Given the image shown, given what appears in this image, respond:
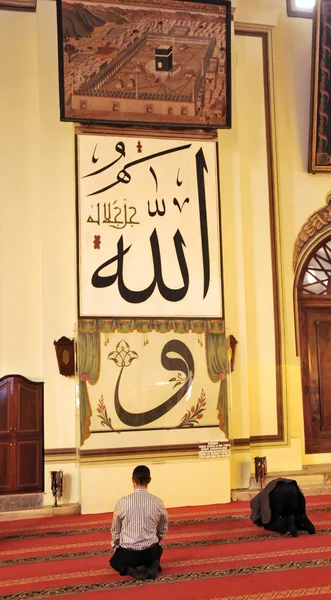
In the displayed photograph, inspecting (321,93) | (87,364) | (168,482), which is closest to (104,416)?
(87,364)

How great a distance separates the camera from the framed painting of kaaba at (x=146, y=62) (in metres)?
5.92

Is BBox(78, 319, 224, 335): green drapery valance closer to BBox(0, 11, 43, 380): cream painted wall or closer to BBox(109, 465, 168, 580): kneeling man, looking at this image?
BBox(0, 11, 43, 380): cream painted wall

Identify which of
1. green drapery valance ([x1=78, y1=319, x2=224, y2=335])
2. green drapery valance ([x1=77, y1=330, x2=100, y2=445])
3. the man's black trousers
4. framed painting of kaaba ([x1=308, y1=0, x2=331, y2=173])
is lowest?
the man's black trousers

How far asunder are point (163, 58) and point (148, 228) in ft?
4.82

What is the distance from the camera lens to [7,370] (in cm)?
611

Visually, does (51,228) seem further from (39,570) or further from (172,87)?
(39,570)

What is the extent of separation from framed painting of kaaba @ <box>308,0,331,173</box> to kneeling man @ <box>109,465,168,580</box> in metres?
4.13

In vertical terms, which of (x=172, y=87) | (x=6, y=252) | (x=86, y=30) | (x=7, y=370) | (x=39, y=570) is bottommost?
(x=39, y=570)

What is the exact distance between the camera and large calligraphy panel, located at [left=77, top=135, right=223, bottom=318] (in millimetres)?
5965

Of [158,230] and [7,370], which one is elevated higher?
[158,230]

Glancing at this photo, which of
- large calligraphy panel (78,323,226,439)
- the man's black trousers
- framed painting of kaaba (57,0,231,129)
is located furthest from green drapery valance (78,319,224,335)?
the man's black trousers

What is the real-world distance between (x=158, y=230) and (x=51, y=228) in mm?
913

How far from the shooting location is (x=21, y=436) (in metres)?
5.96

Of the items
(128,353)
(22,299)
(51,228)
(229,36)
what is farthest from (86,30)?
(128,353)
